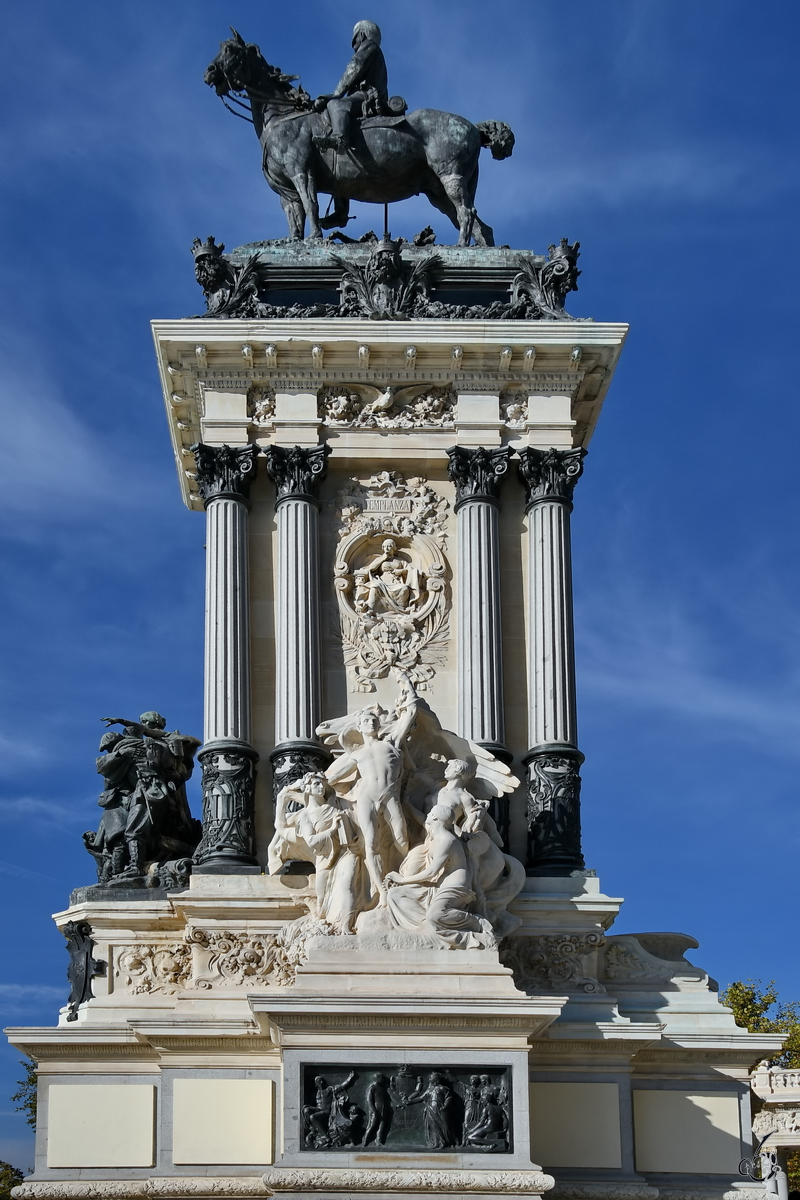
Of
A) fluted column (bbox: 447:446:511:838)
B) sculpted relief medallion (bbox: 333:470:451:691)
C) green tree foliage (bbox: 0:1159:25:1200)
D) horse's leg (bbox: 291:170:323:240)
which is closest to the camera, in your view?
fluted column (bbox: 447:446:511:838)

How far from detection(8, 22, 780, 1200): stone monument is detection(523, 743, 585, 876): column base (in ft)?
0.12

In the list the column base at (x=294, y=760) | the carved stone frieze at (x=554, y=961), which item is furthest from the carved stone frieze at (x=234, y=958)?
the carved stone frieze at (x=554, y=961)

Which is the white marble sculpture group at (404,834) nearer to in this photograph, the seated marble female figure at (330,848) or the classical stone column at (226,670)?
the seated marble female figure at (330,848)

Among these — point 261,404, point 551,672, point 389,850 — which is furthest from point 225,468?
point 389,850

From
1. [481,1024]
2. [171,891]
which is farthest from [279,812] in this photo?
[481,1024]

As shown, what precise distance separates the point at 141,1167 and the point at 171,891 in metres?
3.27

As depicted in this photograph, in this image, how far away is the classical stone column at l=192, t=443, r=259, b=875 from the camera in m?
29.5

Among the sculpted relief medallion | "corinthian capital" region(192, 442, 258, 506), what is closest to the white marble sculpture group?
the sculpted relief medallion

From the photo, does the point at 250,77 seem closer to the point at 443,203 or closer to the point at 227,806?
the point at 443,203

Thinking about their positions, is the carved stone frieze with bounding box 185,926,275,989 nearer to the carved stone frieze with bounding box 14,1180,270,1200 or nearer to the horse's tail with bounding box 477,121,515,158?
the carved stone frieze with bounding box 14,1180,270,1200

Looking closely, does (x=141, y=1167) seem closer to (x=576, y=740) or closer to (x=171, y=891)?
(x=171, y=891)

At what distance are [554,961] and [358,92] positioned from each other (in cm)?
1226

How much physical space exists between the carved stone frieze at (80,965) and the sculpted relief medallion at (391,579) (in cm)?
447

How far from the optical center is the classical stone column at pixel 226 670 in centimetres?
2945
